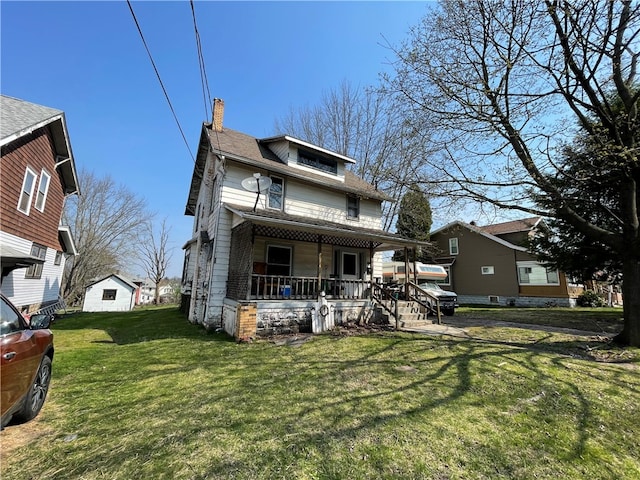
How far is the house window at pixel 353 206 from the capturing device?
14.6m

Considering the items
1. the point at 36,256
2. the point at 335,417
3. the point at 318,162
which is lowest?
the point at 335,417

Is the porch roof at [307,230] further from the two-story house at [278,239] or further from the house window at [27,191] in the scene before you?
the house window at [27,191]

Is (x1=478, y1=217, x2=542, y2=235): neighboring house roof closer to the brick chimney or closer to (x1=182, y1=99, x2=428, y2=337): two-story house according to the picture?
(x1=182, y1=99, x2=428, y2=337): two-story house

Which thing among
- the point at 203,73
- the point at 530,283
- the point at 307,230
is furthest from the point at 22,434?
the point at 530,283

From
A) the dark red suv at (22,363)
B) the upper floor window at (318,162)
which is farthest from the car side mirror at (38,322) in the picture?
the upper floor window at (318,162)

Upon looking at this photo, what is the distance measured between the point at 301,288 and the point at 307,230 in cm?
251

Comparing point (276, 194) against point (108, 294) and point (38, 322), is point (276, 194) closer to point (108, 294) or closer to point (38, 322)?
point (38, 322)

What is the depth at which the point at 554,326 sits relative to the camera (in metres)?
11.3

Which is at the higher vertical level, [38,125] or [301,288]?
[38,125]

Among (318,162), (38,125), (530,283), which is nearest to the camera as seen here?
(38,125)

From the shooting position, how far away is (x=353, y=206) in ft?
48.4

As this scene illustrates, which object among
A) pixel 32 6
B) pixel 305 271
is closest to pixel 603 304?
pixel 305 271

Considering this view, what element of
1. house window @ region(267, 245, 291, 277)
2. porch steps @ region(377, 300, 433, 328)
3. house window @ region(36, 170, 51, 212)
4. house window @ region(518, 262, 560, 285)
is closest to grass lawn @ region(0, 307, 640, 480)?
porch steps @ region(377, 300, 433, 328)

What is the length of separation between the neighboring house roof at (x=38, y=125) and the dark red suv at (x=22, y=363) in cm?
781
